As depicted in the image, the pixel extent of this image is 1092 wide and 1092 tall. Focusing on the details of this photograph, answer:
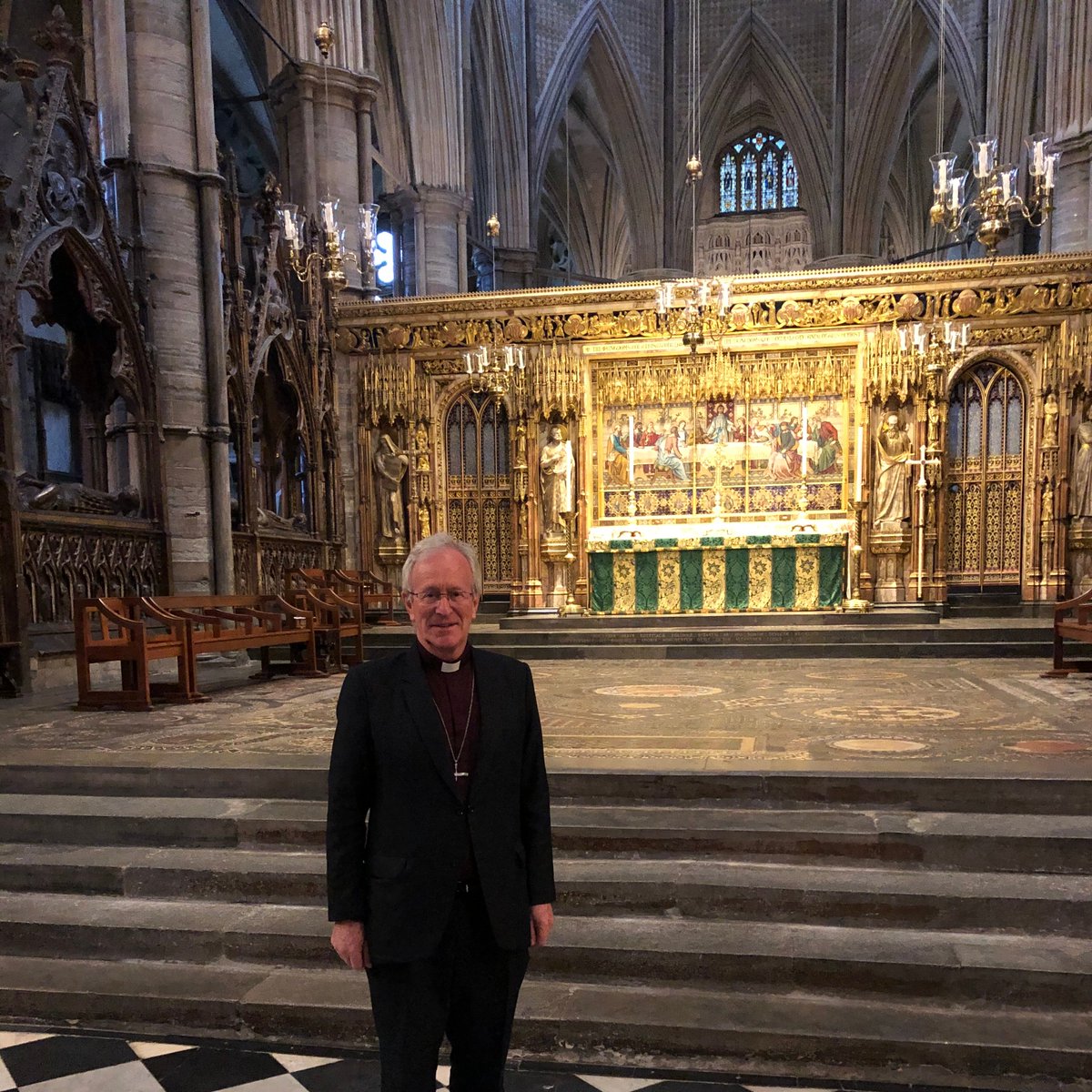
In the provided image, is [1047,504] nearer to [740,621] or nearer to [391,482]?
[740,621]

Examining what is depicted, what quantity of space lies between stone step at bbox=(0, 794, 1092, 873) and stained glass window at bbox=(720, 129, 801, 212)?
29596 mm

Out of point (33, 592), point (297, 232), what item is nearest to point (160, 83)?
point (297, 232)

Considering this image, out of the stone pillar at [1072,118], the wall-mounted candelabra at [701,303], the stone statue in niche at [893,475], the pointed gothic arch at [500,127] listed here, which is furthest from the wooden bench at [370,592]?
the pointed gothic arch at [500,127]

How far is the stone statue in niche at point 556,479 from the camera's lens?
1192cm

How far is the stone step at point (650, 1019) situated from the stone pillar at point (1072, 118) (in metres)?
14.6

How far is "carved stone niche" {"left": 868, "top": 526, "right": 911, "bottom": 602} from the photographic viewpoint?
11461mm

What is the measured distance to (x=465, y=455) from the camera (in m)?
13.0

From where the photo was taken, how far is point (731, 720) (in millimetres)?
5660

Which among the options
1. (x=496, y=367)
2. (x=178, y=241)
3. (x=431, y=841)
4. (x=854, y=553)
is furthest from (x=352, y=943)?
(x=854, y=553)

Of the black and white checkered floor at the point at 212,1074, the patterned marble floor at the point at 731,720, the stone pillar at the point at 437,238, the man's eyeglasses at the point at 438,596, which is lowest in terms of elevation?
the black and white checkered floor at the point at 212,1074

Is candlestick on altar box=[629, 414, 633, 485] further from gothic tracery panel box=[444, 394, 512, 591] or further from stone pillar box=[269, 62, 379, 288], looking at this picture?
stone pillar box=[269, 62, 379, 288]

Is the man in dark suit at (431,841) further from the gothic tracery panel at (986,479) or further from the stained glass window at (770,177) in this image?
the stained glass window at (770,177)

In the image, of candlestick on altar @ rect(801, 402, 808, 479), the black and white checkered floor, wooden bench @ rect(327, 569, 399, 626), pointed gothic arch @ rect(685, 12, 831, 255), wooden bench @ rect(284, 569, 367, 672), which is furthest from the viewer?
pointed gothic arch @ rect(685, 12, 831, 255)

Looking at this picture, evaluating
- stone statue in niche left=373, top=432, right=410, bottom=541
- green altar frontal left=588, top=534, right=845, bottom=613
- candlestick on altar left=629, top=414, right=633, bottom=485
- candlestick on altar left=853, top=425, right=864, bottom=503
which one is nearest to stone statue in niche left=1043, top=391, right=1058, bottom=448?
candlestick on altar left=853, top=425, right=864, bottom=503
